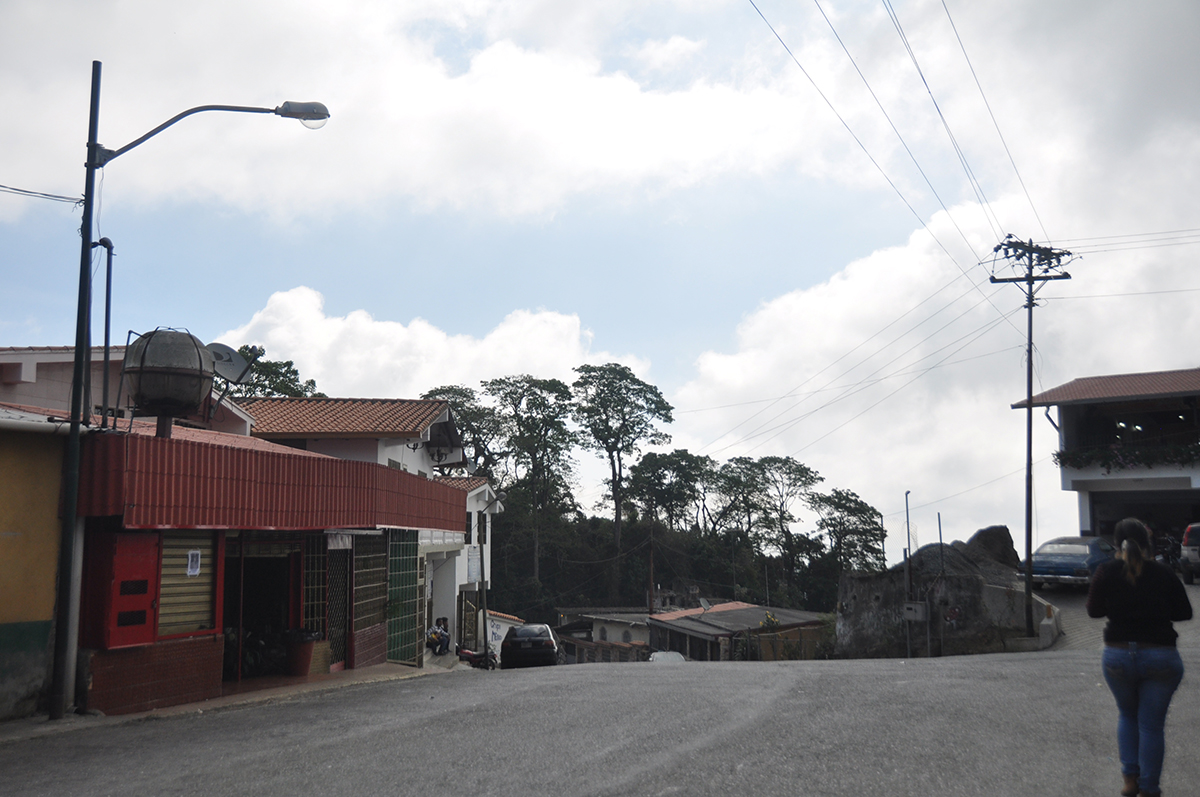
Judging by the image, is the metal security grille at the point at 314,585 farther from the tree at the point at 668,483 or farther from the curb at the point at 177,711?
the tree at the point at 668,483

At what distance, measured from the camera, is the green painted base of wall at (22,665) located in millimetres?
9883

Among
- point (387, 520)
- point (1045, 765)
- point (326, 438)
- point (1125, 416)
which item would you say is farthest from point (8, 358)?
point (1125, 416)

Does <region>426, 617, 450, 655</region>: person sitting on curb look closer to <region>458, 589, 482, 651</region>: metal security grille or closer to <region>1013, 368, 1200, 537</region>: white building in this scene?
<region>458, 589, 482, 651</region>: metal security grille

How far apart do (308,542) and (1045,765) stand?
41.3 ft

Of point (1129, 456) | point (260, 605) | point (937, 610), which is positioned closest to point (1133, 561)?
point (260, 605)

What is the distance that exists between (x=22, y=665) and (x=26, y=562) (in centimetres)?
112

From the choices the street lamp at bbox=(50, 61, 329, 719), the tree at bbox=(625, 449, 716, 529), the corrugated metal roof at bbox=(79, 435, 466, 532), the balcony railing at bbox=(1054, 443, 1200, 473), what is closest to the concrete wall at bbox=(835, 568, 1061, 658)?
the balcony railing at bbox=(1054, 443, 1200, 473)

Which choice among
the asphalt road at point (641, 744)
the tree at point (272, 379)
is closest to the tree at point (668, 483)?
the tree at point (272, 379)

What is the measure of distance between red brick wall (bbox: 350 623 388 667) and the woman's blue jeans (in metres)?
14.5

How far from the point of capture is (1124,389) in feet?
121

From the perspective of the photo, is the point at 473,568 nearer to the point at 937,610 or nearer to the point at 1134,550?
the point at 937,610

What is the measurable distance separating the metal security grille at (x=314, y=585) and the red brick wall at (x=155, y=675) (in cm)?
352

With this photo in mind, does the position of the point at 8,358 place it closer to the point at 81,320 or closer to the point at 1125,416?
the point at 81,320

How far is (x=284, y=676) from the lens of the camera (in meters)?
15.4
